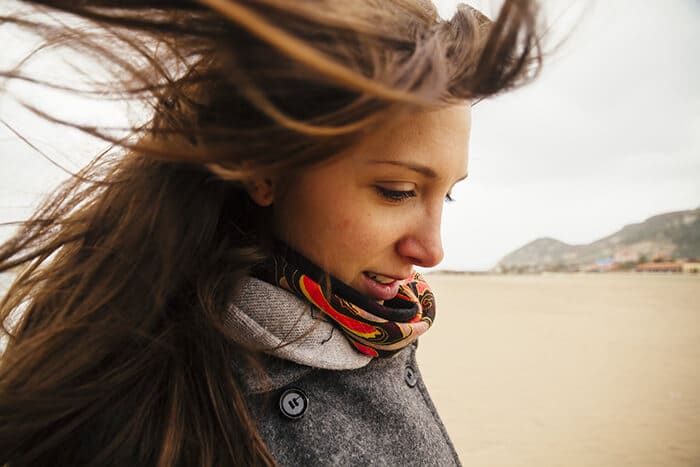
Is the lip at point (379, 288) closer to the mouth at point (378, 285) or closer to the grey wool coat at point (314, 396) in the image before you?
the mouth at point (378, 285)

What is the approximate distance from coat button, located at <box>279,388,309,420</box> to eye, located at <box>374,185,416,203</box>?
2.04 ft

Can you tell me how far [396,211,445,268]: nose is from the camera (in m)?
1.24

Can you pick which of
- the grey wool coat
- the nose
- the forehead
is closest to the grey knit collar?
the grey wool coat

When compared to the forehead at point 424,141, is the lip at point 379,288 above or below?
below

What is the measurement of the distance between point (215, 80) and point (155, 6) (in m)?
0.21

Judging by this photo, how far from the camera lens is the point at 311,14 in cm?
76

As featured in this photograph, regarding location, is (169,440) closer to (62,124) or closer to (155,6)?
(62,124)

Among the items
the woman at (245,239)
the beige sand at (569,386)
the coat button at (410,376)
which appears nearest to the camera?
the woman at (245,239)

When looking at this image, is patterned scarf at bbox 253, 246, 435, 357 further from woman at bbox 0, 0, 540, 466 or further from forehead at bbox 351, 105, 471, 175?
forehead at bbox 351, 105, 471, 175

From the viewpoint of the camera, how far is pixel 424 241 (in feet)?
4.10

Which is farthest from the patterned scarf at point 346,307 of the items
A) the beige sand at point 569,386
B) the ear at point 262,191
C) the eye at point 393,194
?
the beige sand at point 569,386

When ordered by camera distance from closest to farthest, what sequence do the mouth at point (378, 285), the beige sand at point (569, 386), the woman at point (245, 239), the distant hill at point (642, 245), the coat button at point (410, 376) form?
the woman at point (245, 239)
the mouth at point (378, 285)
the coat button at point (410, 376)
the beige sand at point (569, 386)
the distant hill at point (642, 245)

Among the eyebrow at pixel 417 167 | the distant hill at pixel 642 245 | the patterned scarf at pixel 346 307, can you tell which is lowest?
the patterned scarf at pixel 346 307

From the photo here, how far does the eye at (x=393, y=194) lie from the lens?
3.77 ft
